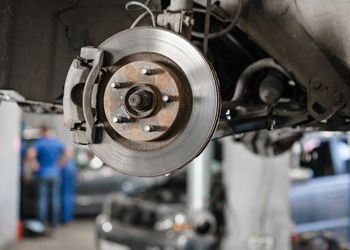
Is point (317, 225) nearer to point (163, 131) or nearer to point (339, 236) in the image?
point (339, 236)

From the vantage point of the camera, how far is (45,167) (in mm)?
6832

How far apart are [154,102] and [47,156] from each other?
5996mm

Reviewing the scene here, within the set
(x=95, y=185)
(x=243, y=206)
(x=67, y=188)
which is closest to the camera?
(x=243, y=206)

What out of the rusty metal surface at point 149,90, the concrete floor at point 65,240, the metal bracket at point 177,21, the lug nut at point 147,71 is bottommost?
the concrete floor at point 65,240

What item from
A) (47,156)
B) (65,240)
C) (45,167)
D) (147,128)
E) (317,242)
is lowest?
(65,240)

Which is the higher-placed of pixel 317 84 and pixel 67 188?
pixel 317 84

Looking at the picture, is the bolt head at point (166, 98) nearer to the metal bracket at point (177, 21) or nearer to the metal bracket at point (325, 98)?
the metal bracket at point (177, 21)

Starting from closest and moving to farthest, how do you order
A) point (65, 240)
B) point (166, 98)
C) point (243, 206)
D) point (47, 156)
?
1. point (166, 98)
2. point (243, 206)
3. point (65, 240)
4. point (47, 156)

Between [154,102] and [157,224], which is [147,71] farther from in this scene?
[157,224]

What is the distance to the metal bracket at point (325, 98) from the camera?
4.17 feet

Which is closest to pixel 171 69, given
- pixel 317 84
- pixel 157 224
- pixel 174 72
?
pixel 174 72

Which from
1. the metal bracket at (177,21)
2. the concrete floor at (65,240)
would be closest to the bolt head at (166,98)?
the metal bracket at (177,21)

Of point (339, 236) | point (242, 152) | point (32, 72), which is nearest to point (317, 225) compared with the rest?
point (339, 236)

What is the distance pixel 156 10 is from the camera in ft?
4.16
